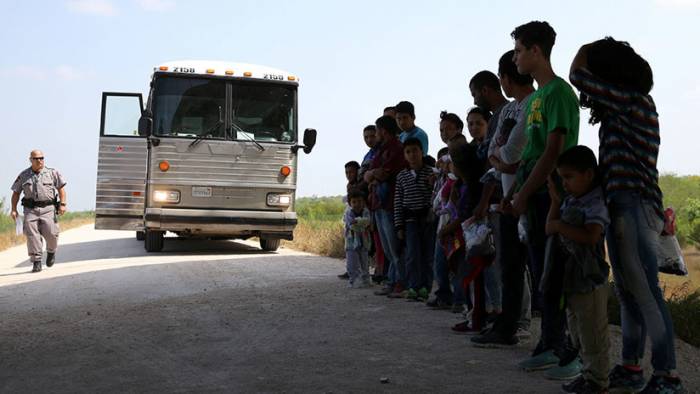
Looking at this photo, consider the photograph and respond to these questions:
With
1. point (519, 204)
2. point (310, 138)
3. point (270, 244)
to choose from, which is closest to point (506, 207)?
point (519, 204)

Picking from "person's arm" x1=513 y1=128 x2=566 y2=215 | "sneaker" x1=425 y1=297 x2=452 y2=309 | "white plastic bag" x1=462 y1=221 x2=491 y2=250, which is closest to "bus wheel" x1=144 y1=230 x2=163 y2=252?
"sneaker" x1=425 y1=297 x2=452 y2=309

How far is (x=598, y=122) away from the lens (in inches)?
173

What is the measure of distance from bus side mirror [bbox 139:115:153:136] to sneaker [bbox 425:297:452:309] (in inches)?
314

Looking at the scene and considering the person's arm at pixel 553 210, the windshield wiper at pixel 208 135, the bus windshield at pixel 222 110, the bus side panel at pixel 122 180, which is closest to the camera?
the person's arm at pixel 553 210

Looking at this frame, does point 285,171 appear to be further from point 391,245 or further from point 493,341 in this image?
point 493,341

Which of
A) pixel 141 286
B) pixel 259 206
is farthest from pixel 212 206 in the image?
pixel 141 286

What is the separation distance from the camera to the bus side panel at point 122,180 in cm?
1502

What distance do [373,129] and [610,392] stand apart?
20.0 ft

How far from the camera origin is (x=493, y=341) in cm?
555

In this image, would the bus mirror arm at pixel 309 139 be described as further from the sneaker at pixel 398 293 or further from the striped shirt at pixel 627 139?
the striped shirt at pixel 627 139

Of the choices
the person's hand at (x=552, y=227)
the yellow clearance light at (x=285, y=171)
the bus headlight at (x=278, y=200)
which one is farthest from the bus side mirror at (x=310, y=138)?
the person's hand at (x=552, y=227)

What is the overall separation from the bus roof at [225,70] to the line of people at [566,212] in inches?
340

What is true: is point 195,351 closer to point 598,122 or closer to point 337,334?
point 337,334

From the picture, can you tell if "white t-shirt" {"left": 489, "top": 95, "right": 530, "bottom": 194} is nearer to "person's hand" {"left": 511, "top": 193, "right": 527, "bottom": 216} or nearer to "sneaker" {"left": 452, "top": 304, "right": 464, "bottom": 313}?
"person's hand" {"left": 511, "top": 193, "right": 527, "bottom": 216}
